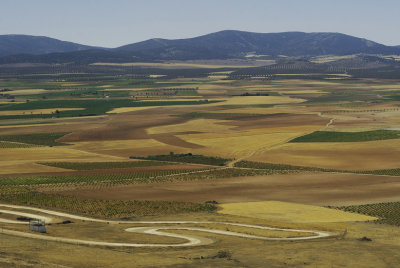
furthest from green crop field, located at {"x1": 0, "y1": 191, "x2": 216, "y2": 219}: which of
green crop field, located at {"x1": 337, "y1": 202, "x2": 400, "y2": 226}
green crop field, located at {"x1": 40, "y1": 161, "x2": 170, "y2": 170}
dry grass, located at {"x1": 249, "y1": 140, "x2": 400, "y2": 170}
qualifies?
dry grass, located at {"x1": 249, "y1": 140, "x2": 400, "y2": 170}

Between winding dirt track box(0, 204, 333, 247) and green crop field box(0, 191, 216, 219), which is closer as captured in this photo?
winding dirt track box(0, 204, 333, 247)

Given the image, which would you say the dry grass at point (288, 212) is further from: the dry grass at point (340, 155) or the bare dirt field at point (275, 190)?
the dry grass at point (340, 155)

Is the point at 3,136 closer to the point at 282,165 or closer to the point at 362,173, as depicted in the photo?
the point at 282,165

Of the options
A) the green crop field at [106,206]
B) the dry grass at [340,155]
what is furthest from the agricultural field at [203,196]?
the dry grass at [340,155]

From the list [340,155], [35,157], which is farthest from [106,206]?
[340,155]

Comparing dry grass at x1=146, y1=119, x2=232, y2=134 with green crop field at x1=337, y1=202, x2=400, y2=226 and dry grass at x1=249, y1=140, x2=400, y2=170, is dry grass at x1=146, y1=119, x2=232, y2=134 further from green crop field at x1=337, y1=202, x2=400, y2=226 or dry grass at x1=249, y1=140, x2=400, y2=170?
green crop field at x1=337, y1=202, x2=400, y2=226

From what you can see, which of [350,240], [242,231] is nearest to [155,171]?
[242,231]

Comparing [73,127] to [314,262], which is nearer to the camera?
[314,262]

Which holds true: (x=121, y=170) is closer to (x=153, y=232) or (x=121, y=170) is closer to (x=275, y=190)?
(x=275, y=190)
